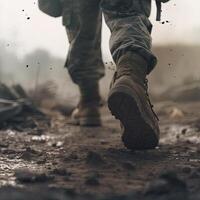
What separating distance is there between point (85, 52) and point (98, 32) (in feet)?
0.58

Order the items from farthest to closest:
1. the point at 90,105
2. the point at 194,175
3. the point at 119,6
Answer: the point at 90,105
the point at 119,6
the point at 194,175

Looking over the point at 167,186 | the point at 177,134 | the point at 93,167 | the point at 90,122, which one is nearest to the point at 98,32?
the point at 90,122

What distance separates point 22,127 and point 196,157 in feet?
6.83

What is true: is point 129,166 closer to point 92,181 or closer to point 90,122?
point 92,181

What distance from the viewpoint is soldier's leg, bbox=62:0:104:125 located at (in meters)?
3.69

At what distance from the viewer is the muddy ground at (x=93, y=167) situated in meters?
1.62

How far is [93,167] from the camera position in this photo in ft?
7.13

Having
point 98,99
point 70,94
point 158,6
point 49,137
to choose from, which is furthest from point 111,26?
point 70,94

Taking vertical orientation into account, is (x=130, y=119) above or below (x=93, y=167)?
above

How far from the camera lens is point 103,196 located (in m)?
1.60

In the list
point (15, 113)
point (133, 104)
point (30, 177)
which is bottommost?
point (15, 113)

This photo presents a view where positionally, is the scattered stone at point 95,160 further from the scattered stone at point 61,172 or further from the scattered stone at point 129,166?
the scattered stone at point 61,172

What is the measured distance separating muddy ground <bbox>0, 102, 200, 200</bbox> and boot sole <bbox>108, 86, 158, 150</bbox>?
8 cm

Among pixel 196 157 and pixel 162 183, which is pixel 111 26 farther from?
pixel 162 183
